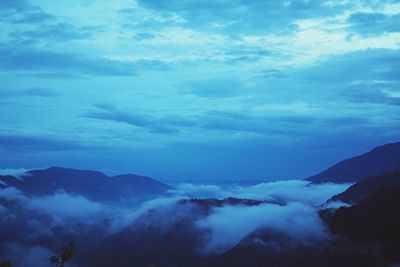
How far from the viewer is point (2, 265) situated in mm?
119688

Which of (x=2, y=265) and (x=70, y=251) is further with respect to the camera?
(x=70, y=251)

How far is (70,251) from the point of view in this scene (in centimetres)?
14150

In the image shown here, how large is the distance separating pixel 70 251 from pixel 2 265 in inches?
953
